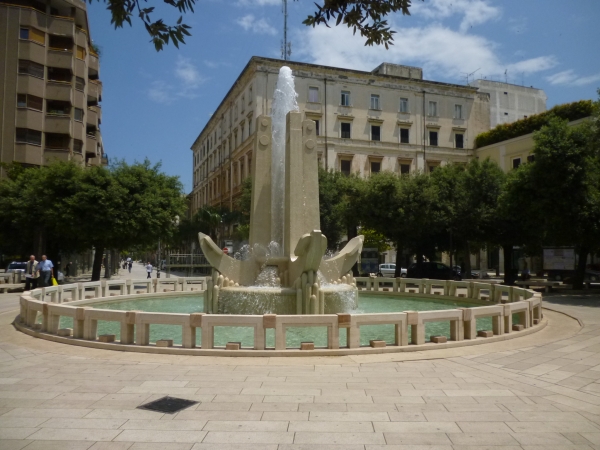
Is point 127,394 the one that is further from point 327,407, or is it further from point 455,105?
point 455,105

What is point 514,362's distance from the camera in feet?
27.6

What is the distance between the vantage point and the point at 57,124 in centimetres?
4016

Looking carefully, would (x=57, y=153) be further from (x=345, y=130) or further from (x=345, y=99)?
(x=345, y=99)

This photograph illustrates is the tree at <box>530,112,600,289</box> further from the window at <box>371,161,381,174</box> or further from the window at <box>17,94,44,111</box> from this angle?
the window at <box>17,94,44,111</box>

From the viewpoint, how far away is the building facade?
62.2 m

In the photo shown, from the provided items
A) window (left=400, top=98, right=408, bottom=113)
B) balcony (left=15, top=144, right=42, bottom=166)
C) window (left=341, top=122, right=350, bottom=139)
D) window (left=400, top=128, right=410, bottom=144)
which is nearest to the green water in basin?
balcony (left=15, top=144, right=42, bottom=166)

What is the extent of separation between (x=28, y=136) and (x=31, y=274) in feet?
78.2

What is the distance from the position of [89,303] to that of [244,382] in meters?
11.9

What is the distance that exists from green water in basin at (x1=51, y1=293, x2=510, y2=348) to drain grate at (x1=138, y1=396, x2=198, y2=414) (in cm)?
395

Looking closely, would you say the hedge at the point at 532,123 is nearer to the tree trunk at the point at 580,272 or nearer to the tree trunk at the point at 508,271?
the tree trunk at the point at 508,271

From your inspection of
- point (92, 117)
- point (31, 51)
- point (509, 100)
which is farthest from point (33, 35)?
point (509, 100)

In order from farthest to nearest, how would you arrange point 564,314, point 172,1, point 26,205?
point 26,205
point 564,314
point 172,1

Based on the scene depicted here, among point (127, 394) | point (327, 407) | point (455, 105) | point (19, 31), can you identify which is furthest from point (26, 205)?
point (455, 105)

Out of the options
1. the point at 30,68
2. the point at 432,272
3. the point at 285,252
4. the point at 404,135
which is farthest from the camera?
the point at 404,135
